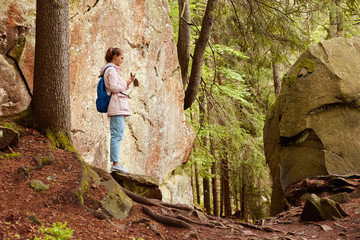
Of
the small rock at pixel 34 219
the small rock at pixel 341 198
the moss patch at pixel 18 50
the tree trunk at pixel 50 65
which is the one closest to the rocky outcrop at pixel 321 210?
the small rock at pixel 341 198

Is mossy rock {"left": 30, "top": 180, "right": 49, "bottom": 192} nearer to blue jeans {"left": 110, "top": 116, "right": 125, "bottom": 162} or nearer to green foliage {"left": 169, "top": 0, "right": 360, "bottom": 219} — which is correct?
blue jeans {"left": 110, "top": 116, "right": 125, "bottom": 162}

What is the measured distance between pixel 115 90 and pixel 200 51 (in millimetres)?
4783

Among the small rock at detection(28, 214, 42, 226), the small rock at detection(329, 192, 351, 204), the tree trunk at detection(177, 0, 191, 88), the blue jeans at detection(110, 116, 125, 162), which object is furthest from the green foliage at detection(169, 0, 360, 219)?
the small rock at detection(28, 214, 42, 226)

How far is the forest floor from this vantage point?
11.2ft

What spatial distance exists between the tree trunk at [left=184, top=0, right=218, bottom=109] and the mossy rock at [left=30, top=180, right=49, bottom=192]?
6425mm

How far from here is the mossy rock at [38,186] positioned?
3959 mm

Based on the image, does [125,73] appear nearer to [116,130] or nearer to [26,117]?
[116,130]

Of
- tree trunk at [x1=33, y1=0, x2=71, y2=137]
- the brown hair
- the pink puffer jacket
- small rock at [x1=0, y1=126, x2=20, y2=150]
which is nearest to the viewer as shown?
small rock at [x1=0, y1=126, x2=20, y2=150]

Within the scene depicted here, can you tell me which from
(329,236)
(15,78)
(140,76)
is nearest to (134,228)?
(329,236)

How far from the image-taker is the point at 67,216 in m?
3.73

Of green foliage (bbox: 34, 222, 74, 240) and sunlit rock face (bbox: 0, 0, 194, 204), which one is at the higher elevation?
sunlit rock face (bbox: 0, 0, 194, 204)

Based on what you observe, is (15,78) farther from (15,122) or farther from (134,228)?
(134,228)

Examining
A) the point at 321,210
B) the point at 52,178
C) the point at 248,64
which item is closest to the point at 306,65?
the point at 248,64

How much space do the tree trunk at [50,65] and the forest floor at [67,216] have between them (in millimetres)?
327
